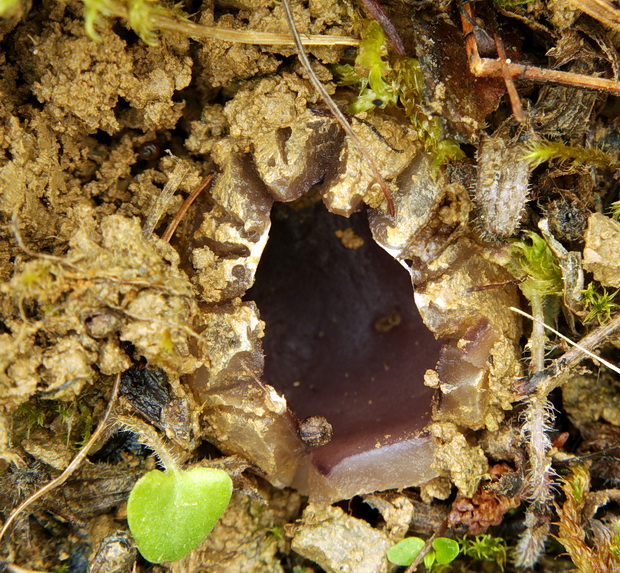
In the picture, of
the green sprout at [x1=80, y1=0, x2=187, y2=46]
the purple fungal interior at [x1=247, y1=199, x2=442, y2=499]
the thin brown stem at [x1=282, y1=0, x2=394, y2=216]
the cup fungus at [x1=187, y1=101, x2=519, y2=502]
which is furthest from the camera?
A: the purple fungal interior at [x1=247, y1=199, x2=442, y2=499]

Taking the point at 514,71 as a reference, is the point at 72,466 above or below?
below

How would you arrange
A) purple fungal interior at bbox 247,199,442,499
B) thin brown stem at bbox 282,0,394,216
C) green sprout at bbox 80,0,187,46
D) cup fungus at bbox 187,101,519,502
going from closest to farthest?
green sprout at bbox 80,0,187,46
thin brown stem at bbox 282,0,394,216
cup fungus at bbox 187,101,519,502
purple fungal interior at bbox 247,199,442,499

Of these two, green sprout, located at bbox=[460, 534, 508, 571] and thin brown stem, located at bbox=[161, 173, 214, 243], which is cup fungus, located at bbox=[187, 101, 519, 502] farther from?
green sprout, located at bbox=[460, 534, 508, 571]

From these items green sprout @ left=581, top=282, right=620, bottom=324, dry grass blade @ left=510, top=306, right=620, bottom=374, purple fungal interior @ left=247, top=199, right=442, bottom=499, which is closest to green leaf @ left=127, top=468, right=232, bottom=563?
purple fungal interior @ left=247, top=199, right=442, bottom=499

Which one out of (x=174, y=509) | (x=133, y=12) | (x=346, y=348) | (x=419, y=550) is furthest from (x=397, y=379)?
(x=133, y=12)

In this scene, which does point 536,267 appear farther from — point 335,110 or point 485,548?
point 485,548
